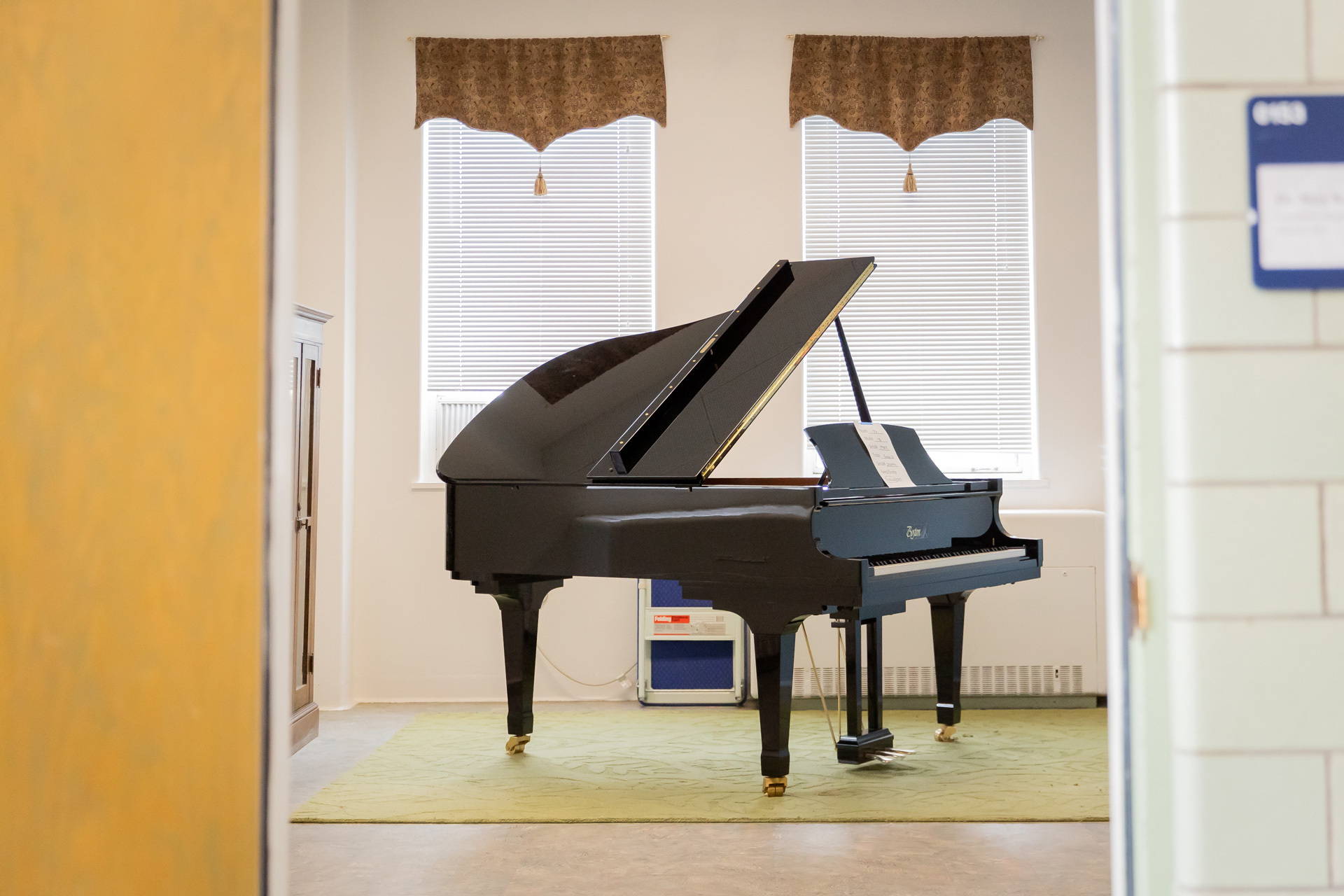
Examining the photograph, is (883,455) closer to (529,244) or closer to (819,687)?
(819,687)

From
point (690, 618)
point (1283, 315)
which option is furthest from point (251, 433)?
point (690, 618)

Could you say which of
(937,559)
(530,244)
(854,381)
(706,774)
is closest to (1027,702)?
(937,559)

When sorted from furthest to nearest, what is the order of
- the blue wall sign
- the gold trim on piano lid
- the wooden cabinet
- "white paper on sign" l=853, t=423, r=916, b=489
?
the wooden cabinet < "white paper on sign" l=853, t=423, r=916, b=489 < the gold trim on piano lid < the blue wall sign

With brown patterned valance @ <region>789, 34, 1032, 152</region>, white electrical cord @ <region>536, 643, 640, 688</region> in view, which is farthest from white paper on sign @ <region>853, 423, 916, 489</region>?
brown patterned valance @ <region>789, 34, 1032, 152</region>

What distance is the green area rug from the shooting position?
128 inches

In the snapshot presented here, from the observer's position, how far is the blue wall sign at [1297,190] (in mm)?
1082

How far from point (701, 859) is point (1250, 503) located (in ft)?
6.74

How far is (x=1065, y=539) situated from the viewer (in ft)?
16.2

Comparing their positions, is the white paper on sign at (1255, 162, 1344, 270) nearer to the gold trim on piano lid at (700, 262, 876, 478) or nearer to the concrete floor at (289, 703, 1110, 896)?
the concrete floor at (289, 703, 1110, 896)

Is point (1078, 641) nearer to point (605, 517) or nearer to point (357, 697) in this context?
point (605, 517)

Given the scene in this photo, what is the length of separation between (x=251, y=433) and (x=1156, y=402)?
100cm

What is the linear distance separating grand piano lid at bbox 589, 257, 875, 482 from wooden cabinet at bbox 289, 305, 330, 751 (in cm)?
120

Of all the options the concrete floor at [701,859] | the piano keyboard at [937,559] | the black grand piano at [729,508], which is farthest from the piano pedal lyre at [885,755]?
the piano keyboard at [937,559]

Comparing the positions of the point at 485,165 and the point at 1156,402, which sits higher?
the point at 485,165
